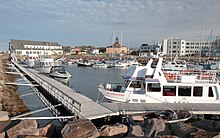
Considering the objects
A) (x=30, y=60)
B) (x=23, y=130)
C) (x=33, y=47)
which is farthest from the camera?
(x=33, y=47)

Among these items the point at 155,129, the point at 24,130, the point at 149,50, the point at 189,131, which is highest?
the point at 149,50

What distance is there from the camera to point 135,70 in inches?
711

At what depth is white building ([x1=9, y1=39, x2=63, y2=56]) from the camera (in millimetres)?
121125

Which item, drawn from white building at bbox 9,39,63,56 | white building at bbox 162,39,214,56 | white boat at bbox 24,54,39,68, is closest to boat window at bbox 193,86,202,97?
white boat at bbox 24,54,39,68

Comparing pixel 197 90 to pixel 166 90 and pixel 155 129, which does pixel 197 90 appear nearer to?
pixel 166 90

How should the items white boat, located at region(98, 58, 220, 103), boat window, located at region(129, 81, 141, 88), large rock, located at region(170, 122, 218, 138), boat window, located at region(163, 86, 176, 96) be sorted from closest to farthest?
large rock, located at region(170, 122, 218, 138)
white boat, located at region(98, 58, 220, 103)
boat window, located at region(163, 86, 176, 96)
boat window, located at region(129, 81, 141, 88)

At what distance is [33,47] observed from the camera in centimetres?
13025

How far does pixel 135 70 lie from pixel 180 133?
27.7 feet

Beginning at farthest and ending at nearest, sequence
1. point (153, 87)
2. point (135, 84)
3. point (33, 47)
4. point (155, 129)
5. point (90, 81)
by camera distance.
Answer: point (33, 47), point (90, 81), point (135, 84), point (153, 87), point (155, 129)

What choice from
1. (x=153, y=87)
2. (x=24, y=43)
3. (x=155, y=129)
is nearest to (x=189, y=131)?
(x=155, y=129)

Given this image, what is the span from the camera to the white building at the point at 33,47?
397 ft

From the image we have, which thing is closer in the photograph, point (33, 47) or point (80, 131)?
point (80, 131)

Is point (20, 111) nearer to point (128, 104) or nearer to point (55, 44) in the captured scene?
point (128, 104)

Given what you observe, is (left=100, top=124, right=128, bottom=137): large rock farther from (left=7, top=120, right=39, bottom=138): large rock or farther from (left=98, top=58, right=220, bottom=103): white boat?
(left=98, top=58, right=220, bottom=103): white boat
